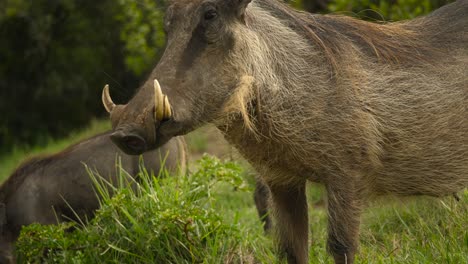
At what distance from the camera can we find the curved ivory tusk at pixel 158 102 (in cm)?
343

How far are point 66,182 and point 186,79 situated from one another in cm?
258

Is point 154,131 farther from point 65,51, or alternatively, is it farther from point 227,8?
point 65,51

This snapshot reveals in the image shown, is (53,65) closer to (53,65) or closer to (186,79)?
(53,65)

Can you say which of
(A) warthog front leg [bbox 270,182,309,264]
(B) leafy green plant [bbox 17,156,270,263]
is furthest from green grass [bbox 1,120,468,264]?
(A) warthog front leg [bbox 270,182,309,264]

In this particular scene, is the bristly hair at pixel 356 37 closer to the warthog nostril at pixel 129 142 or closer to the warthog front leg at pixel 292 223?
the warthog front leg at pixel 292 223

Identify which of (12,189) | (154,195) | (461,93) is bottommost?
(12,189)

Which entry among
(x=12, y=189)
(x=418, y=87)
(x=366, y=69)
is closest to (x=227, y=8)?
(x=366, y=69)

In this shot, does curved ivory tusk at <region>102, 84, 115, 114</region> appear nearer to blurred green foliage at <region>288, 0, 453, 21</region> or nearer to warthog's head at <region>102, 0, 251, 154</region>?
warthog's head at <region>102, 0, 251, 154</region>

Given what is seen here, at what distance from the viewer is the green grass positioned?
4.32 m

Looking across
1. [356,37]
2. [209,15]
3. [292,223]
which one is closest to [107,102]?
[209,15]

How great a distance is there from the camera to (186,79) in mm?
3625

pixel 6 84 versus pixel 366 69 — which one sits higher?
pixel 366 69

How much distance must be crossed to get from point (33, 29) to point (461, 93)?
31.4 feet

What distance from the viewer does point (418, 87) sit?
4383 mm
